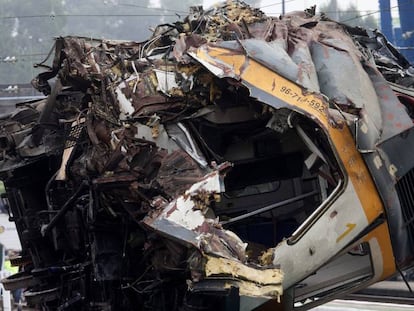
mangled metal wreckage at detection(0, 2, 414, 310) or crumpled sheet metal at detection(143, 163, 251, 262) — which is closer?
crumpled sheet metal at detection(143, 163, 251, 262)

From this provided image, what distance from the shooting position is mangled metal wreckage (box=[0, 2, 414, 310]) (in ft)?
18.4

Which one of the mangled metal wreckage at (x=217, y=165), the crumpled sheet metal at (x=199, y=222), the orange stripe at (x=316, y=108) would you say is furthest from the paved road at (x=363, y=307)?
the crumpled sheet metal at (x=199, y=222)

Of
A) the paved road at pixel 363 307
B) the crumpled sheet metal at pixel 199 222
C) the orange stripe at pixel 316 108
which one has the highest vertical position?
the orange stripe at pixel 316 108

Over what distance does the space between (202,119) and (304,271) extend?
1.49m

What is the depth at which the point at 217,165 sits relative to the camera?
19.0ft

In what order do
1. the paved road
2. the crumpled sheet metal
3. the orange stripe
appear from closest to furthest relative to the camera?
the crumpled sheet metal → the orange stripe → the paved road

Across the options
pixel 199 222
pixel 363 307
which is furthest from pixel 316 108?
pixel 363 307

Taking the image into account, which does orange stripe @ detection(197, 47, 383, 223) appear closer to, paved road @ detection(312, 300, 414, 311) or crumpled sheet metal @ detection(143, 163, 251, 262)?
crumpled sheet metal @ detection(143, 163, 251, 262)

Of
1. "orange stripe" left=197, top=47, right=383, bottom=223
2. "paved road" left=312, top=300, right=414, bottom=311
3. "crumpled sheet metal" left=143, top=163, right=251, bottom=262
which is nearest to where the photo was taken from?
"crumpled sheet metal" left=143, top=163, right=251, bottom=262

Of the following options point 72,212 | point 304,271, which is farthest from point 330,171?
point 72,212

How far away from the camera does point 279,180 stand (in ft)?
23.4

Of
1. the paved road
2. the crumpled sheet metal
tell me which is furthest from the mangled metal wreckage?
the paved road

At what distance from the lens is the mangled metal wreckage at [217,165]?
562 cm

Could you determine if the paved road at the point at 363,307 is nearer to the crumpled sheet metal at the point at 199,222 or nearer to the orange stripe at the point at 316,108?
the orange stripe at the point at 316,108
